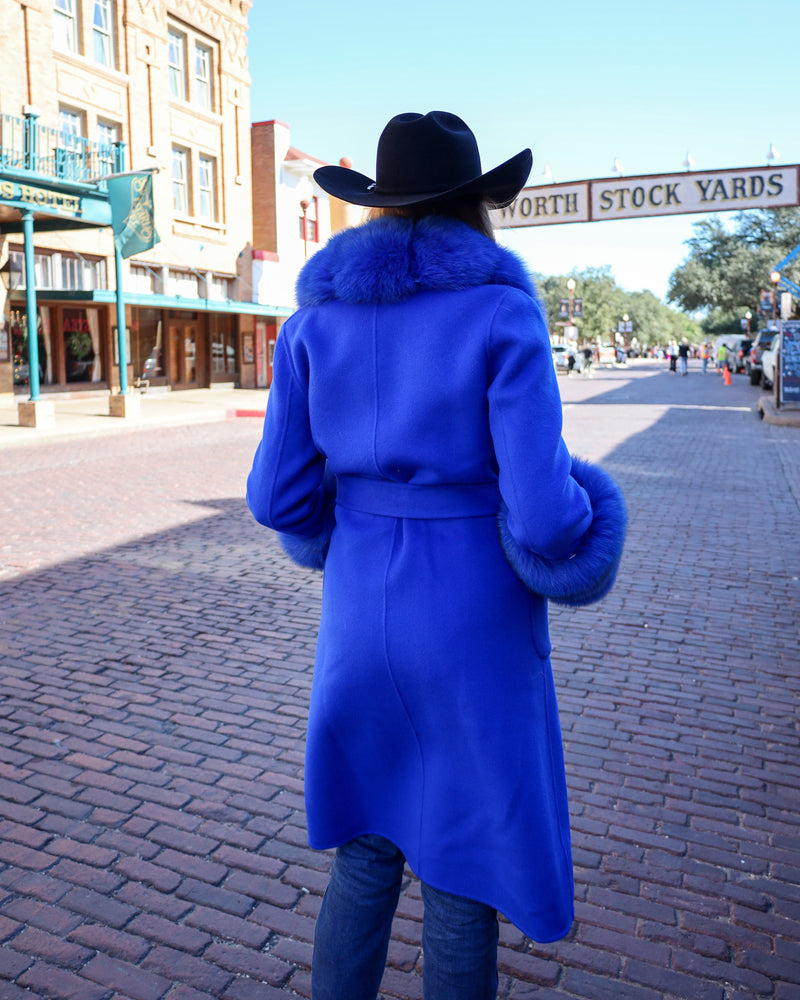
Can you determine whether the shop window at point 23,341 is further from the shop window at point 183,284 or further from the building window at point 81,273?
the shop window at point 183,284

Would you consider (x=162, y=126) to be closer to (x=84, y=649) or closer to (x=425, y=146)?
(x=84, y=649)

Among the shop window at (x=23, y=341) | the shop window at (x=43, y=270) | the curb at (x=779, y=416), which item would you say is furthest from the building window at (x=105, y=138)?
the curb at (x=779, y=416)

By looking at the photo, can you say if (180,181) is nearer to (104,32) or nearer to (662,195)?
(104,32)

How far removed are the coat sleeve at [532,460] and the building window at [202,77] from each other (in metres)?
30.1

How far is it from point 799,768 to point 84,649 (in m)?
3.51

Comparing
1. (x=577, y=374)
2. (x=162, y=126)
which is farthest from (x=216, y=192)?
(x=577, y=374)

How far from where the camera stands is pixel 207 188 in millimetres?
29484

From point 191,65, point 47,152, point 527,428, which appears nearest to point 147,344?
point 47,152

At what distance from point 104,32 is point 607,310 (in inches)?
2913

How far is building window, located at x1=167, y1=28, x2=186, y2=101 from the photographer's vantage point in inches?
1085

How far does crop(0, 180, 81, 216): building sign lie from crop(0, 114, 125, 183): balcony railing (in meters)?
0.34

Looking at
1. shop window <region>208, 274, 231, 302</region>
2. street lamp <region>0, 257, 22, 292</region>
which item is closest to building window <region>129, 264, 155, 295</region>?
shop window <region>208, 274, 231, 302</region>

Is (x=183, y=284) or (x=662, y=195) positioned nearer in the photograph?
(x=662, y=195)

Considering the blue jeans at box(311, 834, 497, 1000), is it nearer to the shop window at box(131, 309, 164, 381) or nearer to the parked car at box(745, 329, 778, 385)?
the shop window at box(131, 309, 164, 381)
